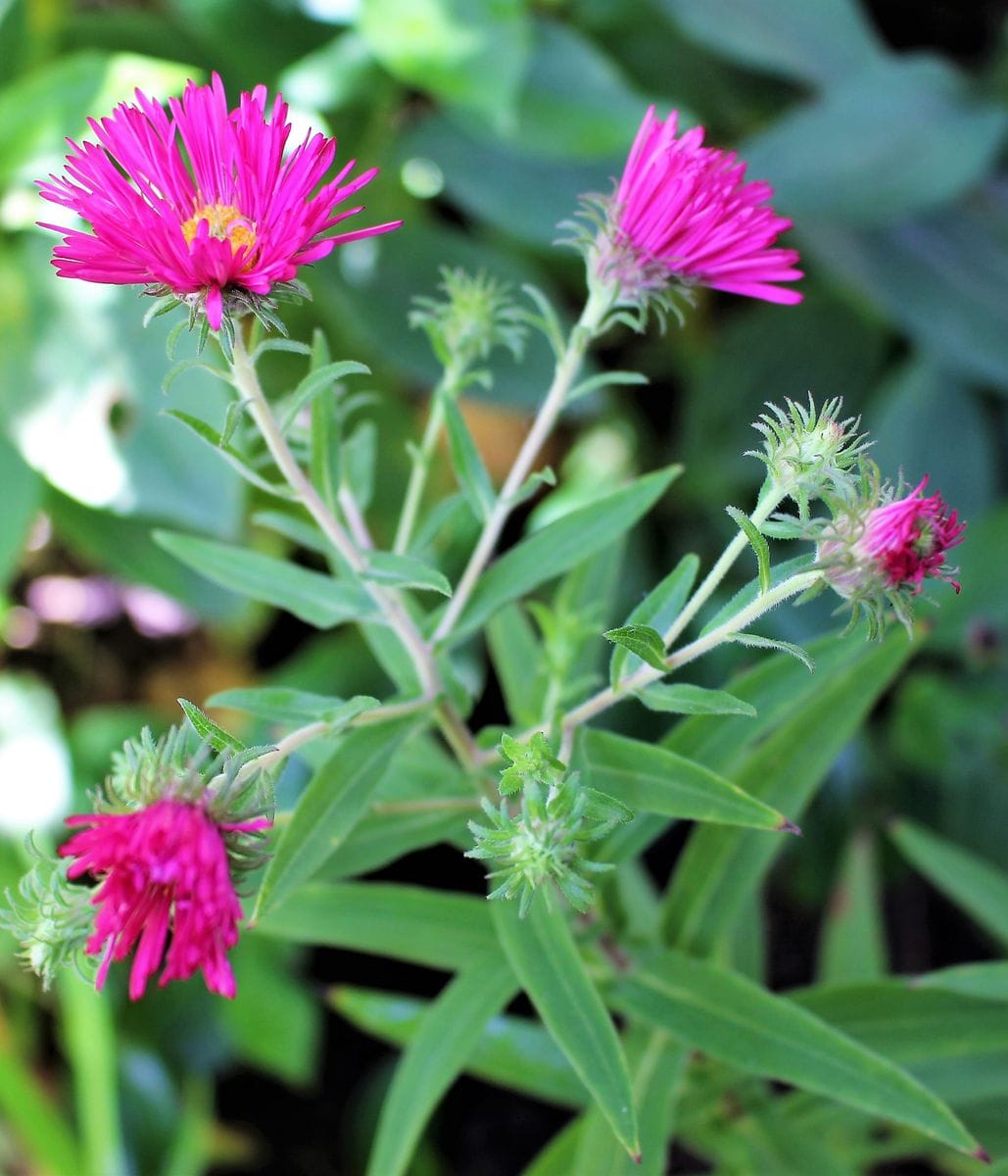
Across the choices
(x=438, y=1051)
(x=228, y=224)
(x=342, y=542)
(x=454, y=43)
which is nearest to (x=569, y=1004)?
(x=438, y=1051)

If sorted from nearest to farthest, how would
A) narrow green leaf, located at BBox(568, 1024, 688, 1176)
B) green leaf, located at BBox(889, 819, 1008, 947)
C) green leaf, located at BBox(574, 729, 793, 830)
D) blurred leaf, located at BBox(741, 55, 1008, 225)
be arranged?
green leaf, located at BBox(574, 729, 793, 830) < narrow green leaf, located at BBox(568, 1024, 688, 1176) < green leaf, located at BBox(889, 819, 1008, 947) < blurred leaf, located at BBox(741, 55, 1008, 225)

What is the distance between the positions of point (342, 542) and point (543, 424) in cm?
9

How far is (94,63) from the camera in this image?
81cm

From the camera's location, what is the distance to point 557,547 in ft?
1.63

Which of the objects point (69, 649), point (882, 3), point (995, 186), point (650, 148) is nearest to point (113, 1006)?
point (69, 649)

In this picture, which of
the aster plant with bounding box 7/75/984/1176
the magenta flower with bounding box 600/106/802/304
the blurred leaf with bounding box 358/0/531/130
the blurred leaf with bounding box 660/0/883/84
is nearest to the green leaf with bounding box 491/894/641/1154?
the aster plant with bounding box 7/75/984/1176

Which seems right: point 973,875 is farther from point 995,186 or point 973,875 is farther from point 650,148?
point 995,186

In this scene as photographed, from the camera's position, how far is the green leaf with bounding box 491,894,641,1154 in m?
0.43

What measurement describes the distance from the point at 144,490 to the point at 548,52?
486 millimetres

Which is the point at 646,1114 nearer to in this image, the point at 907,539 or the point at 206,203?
the point at 907,539

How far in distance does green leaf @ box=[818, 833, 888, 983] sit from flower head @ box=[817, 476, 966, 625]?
457 millimetres

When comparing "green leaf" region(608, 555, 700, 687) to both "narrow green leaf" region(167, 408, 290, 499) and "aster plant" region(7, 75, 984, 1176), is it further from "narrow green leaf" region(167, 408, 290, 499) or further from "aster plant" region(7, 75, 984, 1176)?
"narrow green leaf" region(167, 408, 290, 499)

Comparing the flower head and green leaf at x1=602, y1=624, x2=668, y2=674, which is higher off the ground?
the flower head

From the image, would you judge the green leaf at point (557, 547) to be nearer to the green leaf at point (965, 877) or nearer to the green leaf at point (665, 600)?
the green leaf at point (665, 600)
